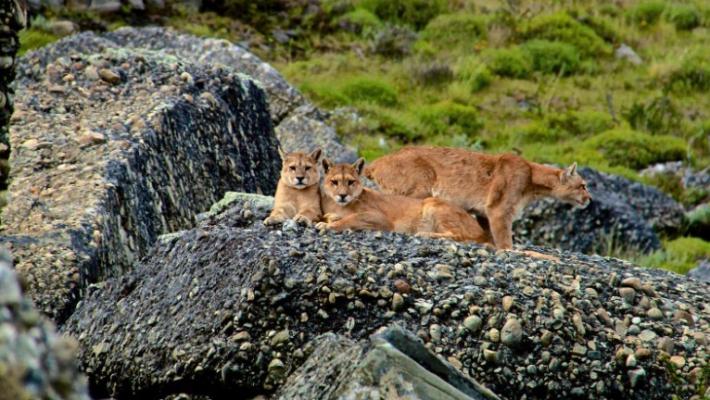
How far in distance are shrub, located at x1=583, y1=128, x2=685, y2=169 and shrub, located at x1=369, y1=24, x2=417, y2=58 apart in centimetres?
624

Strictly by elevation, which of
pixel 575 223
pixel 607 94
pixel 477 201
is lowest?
pixel 607 94

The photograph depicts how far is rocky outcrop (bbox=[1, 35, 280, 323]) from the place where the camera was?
9078 mm

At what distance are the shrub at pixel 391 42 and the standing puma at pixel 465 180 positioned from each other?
50.9 ft

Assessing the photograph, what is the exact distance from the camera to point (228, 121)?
39.9 feet

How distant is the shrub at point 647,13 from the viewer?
97.0ft

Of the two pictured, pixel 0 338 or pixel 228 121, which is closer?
pixel 0 338

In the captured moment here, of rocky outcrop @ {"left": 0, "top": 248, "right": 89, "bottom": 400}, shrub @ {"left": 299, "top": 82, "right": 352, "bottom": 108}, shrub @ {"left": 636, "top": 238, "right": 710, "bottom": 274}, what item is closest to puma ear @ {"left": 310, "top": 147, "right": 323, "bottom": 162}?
rocky outcrop @ {"left": 0, "top": 248, "right": 89, "bottom": 400}

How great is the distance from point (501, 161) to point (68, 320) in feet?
16.5

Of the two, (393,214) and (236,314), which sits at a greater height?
(236,314)

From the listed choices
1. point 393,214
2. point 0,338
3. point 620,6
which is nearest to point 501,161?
point 393,214

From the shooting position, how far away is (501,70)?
25.5 m

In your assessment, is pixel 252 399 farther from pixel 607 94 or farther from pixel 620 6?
pixel 620 6

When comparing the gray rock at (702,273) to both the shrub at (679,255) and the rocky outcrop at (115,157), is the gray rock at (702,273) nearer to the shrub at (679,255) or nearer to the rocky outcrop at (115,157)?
the shrub at (679,255)

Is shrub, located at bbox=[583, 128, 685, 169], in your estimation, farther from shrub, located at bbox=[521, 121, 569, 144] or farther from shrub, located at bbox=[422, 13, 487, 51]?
shrub, located at bbox=[422, 13, 487, 51]
